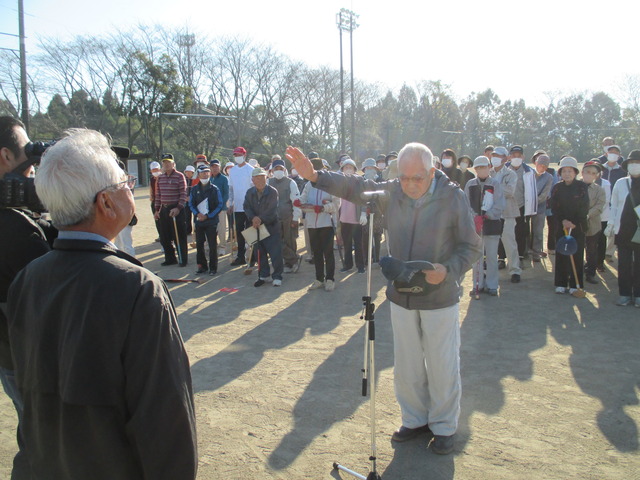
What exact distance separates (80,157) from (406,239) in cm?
229

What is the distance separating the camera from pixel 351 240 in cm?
934

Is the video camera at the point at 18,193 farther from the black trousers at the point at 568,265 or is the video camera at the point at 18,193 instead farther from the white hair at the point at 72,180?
the black trousers at the point at 568,265

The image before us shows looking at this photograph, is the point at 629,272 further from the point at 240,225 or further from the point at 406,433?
the point at 240,225

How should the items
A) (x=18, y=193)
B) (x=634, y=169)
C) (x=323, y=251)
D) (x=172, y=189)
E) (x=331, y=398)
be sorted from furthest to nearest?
(x=172, y=189)
(x=323, y=251)
(x=634, y=169)
(x=331, y=398)
(x=18, y=193)

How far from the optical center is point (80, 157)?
1.57 meters

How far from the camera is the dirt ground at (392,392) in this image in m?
3.32

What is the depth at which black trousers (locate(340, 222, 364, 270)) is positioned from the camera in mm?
9164

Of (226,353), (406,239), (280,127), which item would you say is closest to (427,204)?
(406,239)

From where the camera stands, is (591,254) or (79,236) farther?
(591,254)

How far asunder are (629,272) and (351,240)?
4548 millimetres

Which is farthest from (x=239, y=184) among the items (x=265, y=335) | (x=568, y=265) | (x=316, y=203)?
(x=568, y=265)

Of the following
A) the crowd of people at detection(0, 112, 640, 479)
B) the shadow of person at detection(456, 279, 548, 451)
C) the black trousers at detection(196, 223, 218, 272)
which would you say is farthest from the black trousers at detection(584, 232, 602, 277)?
the black trousers at detection(196, 223, 218, 272)

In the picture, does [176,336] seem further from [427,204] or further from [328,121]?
[328,121]

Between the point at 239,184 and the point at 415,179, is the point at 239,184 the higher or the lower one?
the lower one
